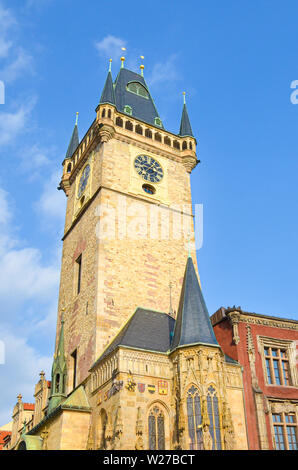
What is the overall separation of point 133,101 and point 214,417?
26.8m

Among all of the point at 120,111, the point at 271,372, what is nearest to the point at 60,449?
the point at 271,372

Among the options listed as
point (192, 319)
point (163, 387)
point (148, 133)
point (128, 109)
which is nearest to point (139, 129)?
point (148, 133)

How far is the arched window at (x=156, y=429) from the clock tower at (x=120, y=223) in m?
5.10

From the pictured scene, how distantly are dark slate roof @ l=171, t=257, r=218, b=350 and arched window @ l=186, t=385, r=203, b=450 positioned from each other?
2325 mm

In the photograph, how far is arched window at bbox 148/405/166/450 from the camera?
910 inches

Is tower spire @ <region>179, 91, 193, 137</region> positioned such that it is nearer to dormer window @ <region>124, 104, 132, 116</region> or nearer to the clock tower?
the clock tower

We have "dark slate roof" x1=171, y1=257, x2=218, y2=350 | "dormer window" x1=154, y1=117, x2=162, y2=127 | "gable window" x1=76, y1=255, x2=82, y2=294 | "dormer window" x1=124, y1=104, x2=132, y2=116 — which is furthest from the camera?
"dormer window" x1=154, y1=117, x2=162, y2=127

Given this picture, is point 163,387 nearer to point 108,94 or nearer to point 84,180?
point 84,180

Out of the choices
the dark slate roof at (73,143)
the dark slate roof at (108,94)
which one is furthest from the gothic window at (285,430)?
the dark slate roof at (73,143)

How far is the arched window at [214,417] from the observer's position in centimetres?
2214

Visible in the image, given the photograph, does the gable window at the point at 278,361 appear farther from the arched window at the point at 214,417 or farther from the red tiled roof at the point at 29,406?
the red tiled roof at the point at 29,406

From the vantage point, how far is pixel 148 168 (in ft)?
121

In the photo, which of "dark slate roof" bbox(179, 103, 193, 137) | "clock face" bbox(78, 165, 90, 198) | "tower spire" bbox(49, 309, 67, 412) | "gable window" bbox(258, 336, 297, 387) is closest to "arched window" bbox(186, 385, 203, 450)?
"gable window" bbox(258, 336, 297, 387)

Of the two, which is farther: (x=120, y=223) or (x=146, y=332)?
(x=120, y=223)
